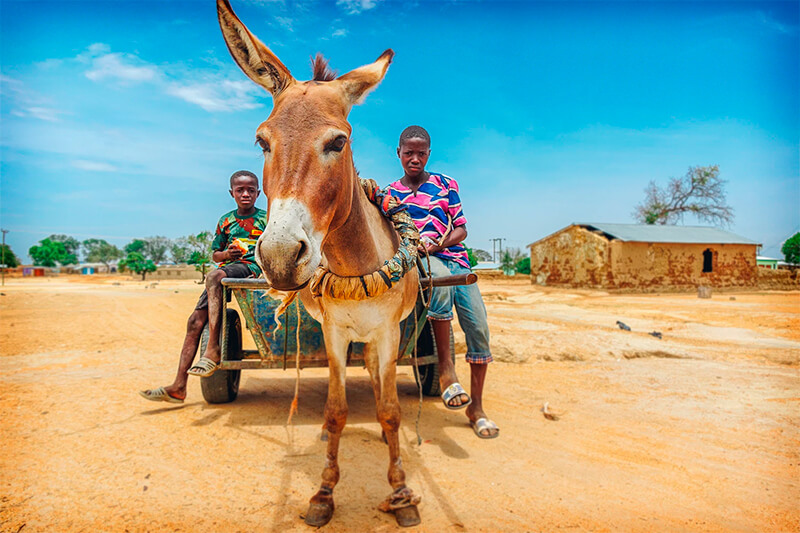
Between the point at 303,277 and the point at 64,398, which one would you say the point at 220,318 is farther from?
the point at 303,277

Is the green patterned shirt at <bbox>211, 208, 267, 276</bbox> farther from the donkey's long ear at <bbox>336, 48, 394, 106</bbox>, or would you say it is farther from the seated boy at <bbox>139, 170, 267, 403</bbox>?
the donkey's long ear at <bbox>336, 48, 394, 106</bbox>

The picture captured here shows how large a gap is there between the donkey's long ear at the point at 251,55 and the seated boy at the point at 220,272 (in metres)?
2.15

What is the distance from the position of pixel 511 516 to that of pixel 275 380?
171 inches

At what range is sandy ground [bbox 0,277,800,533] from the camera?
2701 mm

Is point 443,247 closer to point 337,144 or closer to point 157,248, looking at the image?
point 337,144

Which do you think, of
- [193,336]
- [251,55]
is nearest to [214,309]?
[193,336]

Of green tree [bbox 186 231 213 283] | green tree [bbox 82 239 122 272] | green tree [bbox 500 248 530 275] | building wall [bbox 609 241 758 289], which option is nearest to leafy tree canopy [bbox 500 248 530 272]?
green tree [bbox 500 248 530 275]

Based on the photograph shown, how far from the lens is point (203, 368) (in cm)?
400

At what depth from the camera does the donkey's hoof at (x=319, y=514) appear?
8.57 ft

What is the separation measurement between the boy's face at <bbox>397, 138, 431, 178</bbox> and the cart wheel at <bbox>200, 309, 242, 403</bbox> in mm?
2510

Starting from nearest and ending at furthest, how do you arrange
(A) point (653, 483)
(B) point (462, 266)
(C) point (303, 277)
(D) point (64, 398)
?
(C) point (303, 277) → (A) point (653, 483) → (B) point (462, 266) → (D) point (64, 398)

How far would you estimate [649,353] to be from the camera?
748cm

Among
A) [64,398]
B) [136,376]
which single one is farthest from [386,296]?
[136,376]

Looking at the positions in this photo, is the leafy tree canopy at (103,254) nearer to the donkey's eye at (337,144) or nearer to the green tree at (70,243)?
the green tree at (70,243)
